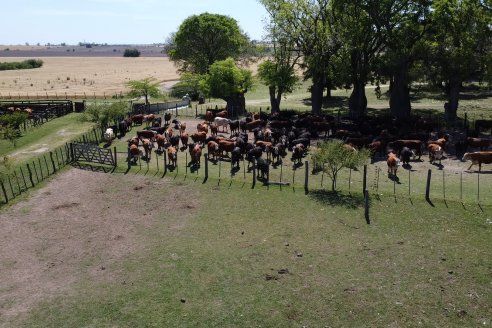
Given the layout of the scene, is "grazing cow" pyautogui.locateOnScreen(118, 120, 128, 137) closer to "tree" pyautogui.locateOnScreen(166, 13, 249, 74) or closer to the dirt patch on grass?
the dirt patch on grass

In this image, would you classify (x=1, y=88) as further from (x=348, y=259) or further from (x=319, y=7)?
(x=348, y=259)

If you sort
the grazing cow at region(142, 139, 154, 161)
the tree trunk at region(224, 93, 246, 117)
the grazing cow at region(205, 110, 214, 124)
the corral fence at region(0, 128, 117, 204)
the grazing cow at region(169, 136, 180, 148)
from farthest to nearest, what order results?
the tree trunk at region(224, 93, 246, 117) → the grazing cow at region(205, 110, 214, 124) → the grazing cow at region(169, 136, 180, 148) → the grazing cow at region(142, 139, 154, 161) → the corral fence at region(0, 128, 117, 204)

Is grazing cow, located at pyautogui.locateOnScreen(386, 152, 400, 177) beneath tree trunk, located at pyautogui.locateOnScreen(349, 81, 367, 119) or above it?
beneath

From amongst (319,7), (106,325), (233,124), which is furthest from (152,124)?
(106,325)

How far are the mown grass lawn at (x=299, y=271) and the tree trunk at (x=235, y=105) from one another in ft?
92.3

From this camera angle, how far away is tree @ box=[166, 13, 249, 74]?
73062 mm

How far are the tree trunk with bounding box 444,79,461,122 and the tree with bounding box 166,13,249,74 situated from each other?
39642 millimetres

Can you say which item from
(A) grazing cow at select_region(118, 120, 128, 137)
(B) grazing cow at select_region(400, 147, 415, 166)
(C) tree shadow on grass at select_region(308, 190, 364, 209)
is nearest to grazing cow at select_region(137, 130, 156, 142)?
(A) grazing cow at select_region(118, 120, 128, 137)

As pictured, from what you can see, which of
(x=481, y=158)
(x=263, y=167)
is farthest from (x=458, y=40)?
(x=263, y=167)

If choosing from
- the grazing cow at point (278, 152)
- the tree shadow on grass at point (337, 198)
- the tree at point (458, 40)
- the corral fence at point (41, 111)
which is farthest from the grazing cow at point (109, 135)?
the tree at point (458, 40)

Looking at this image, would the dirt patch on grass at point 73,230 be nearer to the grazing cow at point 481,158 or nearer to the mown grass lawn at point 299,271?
the mown grass lawn at point 299,271

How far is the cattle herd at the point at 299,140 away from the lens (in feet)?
102

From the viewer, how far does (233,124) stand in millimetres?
40344

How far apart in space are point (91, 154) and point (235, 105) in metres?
23.0
